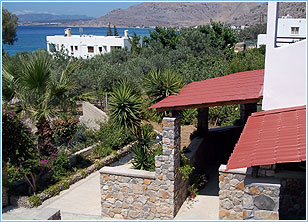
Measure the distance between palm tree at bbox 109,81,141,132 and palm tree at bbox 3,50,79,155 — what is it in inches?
79.2

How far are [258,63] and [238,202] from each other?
1647cm

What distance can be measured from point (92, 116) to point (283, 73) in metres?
12.8

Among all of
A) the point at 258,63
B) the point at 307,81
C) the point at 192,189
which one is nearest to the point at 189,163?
the point at 192,189

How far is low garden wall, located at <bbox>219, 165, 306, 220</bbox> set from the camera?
18.1 ft

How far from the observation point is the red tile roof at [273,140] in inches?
226

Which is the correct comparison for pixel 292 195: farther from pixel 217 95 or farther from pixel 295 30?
pixel 295 30

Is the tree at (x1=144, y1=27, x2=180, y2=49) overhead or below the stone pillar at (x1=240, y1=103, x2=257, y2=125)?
overhead

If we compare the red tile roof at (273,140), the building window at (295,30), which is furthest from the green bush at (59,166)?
the building window at (295,30)

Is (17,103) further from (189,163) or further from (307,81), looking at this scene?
(307,81)

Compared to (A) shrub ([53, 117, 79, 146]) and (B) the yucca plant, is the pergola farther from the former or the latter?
(A) shrub ([53, 117, 79, 146])

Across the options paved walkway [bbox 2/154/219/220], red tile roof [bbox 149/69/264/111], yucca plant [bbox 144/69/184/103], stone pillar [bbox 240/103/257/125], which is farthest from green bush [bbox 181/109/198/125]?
yucca plant [bbox 144/69/184/103]

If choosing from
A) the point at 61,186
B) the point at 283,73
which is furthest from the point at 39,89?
the point at 283,73

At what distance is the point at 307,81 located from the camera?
301 inches

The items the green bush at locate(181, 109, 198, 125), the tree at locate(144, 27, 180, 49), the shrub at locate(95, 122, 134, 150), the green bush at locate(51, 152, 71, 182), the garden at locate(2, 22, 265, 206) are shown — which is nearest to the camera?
the garden at locate(2, 22, 265, 206)
